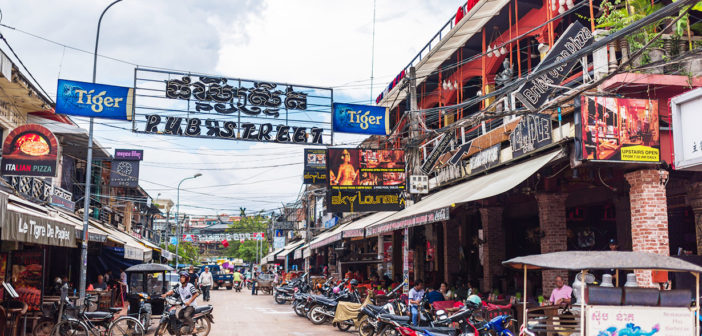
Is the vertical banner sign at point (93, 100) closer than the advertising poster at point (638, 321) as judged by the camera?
No

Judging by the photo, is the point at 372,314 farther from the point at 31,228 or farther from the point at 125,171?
the point at 125,171

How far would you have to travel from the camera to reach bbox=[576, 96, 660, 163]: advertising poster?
11.4 metres

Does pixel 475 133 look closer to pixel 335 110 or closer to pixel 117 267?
pixel 335 110

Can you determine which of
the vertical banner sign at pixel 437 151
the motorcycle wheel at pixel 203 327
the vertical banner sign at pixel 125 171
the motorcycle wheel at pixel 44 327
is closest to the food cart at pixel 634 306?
the motorcycle wheel at pixel 203 327

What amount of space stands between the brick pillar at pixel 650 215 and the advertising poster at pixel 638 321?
184 inches

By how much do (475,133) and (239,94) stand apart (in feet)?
25.8

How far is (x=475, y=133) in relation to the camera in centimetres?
2042

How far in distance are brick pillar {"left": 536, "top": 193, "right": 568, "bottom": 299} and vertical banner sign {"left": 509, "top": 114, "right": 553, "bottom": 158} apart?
76.4 inches

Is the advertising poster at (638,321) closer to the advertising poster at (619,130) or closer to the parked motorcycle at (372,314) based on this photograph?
the advertising poster at (619,130)

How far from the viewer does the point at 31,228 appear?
10.1 m

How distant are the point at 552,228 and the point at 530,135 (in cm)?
311

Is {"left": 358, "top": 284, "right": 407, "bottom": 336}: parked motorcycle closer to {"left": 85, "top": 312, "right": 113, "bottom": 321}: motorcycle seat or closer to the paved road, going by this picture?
the paved road

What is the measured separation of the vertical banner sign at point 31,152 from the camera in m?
17.3

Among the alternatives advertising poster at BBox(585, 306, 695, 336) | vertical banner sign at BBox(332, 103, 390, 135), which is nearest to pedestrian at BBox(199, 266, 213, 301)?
vertical banner sign at BBox(332, 103, 390, 135)
